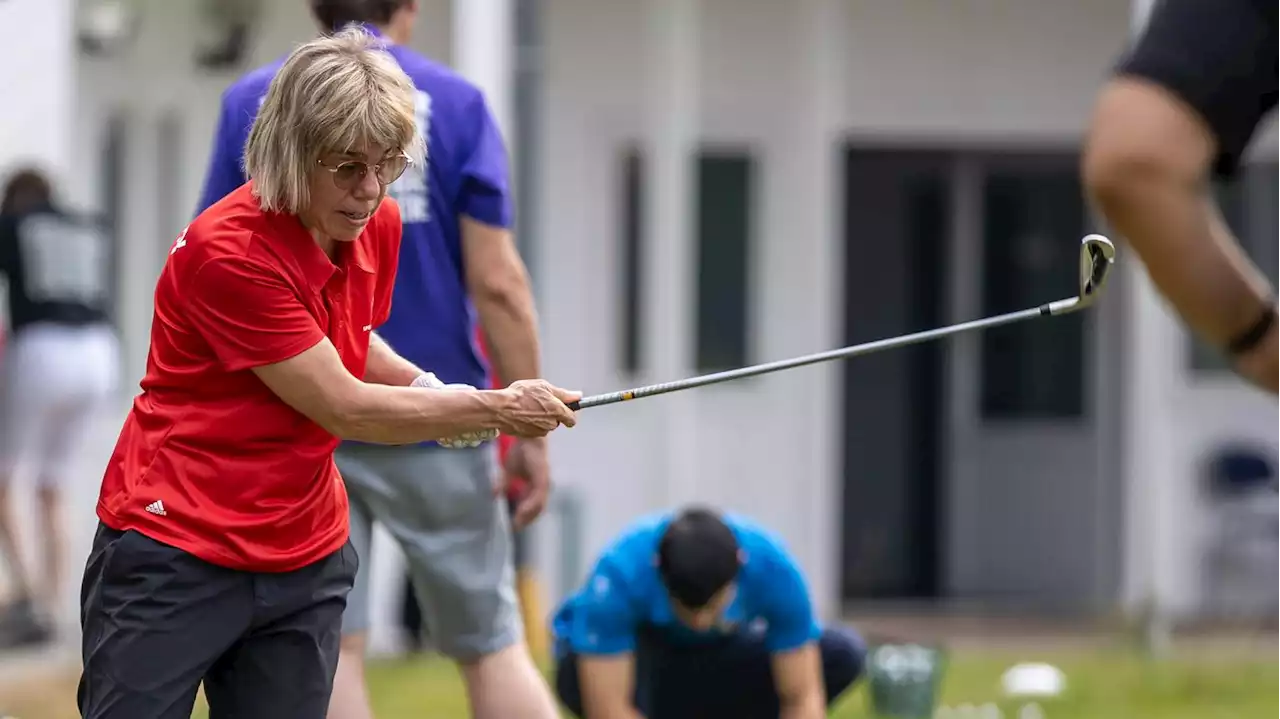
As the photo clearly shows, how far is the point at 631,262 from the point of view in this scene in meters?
9.30

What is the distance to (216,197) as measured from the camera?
12.2 feet

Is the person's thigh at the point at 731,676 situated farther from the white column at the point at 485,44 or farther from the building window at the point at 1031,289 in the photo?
the building window at the point at 1031,289

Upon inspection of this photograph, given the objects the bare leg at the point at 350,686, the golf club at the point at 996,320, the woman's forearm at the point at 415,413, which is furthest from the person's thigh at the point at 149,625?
the bare leg at the point at 350,686

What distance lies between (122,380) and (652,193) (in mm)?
2233

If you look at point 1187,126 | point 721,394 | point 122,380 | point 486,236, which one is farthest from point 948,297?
point 1187,126

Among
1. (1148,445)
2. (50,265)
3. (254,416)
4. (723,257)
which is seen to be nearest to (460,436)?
(254,416)

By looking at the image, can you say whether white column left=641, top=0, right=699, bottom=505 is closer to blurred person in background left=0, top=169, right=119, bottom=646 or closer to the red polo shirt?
blurred person in background left=0, top=169, right=119, bottom=646

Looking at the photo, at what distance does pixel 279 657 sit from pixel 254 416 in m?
0.36

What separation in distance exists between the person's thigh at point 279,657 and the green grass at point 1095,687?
335cm

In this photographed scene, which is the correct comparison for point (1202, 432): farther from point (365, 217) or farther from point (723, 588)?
point (365, 217)

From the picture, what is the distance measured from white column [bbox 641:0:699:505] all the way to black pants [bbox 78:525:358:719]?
5354 mm

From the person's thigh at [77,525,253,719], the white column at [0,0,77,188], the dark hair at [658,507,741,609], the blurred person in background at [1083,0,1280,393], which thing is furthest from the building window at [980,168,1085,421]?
the blurred person in background at [1083,0,1280,393]

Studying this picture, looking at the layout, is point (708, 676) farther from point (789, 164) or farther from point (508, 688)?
point (789, 164)

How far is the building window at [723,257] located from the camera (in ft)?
30.5
